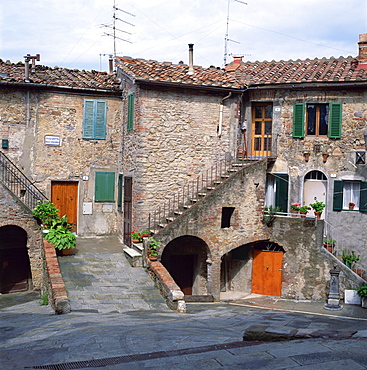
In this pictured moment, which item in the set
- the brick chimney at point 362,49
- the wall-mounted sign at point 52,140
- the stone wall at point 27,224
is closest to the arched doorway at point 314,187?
the brick chimney at point 362,49

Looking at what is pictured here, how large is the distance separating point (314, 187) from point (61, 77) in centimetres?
1047

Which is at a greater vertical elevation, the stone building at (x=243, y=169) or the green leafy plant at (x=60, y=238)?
the stone building at (x=243, y=169)

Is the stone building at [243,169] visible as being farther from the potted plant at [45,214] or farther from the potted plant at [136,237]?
the potted plant at [45,214]

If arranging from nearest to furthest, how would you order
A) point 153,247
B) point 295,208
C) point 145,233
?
point 153,247 < point 145,233 < point 295,208

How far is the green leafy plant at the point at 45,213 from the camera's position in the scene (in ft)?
53.1

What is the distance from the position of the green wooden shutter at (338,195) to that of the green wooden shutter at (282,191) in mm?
1783

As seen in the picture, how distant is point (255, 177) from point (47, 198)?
302 inches

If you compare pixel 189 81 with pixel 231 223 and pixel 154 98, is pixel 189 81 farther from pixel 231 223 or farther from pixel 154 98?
pixel 231 223

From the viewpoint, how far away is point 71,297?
1290 cm

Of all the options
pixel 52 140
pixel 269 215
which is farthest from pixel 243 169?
pixel 52 140

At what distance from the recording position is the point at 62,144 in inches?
707

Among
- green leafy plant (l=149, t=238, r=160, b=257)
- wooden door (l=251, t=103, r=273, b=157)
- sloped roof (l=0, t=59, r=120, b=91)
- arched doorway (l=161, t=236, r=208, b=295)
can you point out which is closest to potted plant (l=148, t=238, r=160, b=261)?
green leafy plant (l=149, t=238, r=160, b=257)

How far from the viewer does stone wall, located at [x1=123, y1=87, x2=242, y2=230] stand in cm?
1698

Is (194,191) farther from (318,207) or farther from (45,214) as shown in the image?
(45,214)
